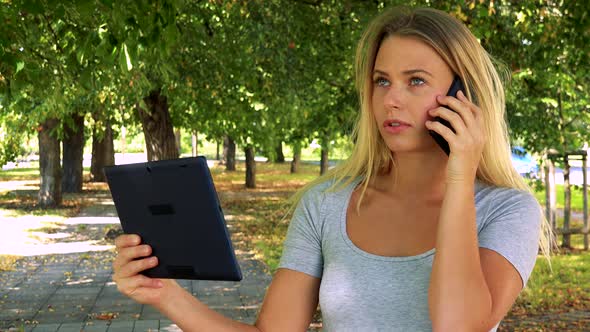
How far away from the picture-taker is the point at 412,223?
2.46 meters

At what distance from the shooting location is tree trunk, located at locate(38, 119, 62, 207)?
83.1 ft

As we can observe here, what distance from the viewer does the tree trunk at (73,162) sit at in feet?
99.1

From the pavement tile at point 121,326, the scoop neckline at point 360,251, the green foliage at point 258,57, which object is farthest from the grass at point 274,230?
the green foliage at point 258,57

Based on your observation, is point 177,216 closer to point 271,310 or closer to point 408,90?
point 271,310

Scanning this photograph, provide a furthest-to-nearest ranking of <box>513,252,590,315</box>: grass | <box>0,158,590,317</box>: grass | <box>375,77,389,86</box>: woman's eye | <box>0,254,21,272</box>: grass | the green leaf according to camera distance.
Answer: <box>0,254,21,272</box>: grass < <box>0,158,590,317</box>: grass < <box>513,252,590,315</box>: grass < the green leaf < <box>375,77,389,86</box>: woman's eye

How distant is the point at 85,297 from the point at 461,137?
30.9ft

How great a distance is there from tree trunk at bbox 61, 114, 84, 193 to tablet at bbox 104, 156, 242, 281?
28186 millimetres

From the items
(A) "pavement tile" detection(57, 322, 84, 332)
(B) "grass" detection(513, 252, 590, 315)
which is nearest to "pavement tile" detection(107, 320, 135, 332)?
(A) "pavement tile" detection(57, 322, 84, 332)

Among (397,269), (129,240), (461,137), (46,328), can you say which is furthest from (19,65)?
(461,137)

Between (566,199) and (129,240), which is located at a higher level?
(129,240)

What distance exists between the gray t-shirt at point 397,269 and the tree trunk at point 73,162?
28.2m

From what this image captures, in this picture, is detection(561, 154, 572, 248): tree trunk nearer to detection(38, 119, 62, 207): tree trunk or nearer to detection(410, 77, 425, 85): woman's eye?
detection(410, 77, 425, 85): woman's eye

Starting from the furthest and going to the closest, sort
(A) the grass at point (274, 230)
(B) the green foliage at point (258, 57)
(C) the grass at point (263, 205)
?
1. (C) the grass at point (263, 205)
2. (A) the grass at point (274, 230)
3. (B) the green foliage at point (258, 57)

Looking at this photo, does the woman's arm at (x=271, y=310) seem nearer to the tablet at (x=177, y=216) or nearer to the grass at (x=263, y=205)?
the tablet at (x=177, y=216)
